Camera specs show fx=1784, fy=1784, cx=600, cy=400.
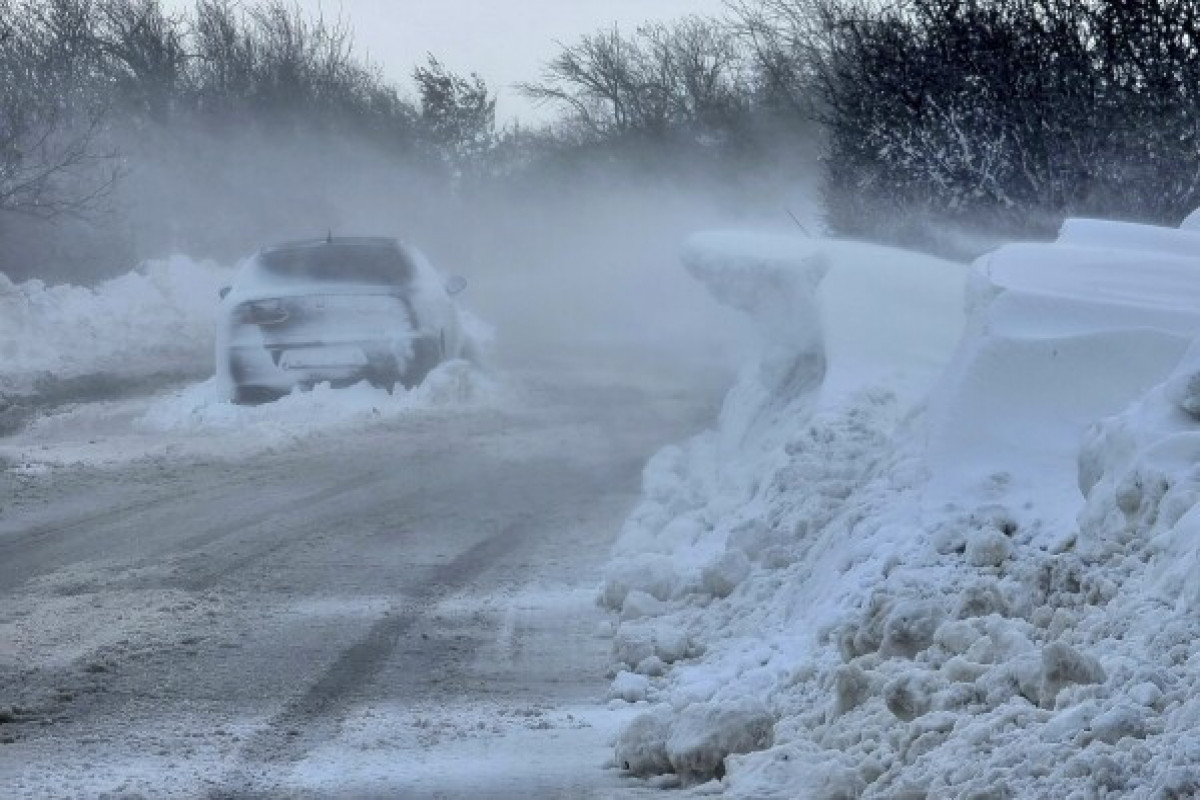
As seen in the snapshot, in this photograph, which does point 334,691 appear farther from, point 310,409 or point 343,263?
point 343,263

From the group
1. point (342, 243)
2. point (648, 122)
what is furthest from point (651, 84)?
point (342, 243)

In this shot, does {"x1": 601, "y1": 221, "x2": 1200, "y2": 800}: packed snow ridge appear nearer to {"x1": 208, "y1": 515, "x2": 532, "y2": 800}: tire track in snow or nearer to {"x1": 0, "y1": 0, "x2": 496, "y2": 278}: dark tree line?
{"x1": 208, "y1": 515, "x2": 532, "y2": 800}: tire track in snow

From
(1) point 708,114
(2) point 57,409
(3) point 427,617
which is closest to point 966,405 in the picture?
(3) point 427,617

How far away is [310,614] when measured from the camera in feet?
25.8

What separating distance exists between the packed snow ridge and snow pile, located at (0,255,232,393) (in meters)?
13.0

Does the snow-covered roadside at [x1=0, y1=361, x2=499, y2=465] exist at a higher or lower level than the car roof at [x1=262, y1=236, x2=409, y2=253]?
lower

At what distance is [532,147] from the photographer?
73625 millimetres

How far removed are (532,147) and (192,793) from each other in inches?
2733

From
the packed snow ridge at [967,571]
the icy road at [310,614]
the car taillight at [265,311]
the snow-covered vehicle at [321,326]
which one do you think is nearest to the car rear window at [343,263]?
the snow-covered vehicle at [321,326]

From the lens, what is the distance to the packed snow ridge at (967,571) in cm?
425

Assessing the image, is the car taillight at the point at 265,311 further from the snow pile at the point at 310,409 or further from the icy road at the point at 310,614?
the icy road at the point at 310,614

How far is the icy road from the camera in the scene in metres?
5.55

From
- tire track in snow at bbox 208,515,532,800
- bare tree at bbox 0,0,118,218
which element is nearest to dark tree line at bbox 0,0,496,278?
bare tree at bbox 0,0,118,218

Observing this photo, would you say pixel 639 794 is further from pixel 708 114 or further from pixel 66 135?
pixel 708 114
